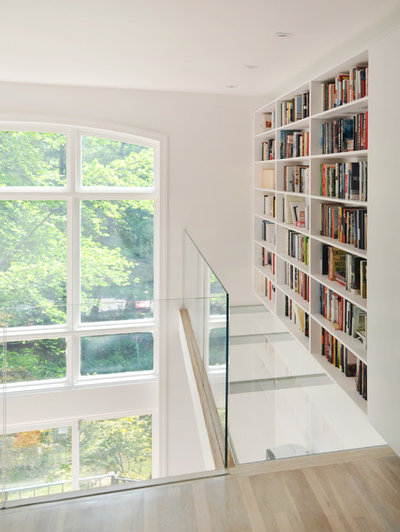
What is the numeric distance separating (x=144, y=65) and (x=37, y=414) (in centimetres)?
297

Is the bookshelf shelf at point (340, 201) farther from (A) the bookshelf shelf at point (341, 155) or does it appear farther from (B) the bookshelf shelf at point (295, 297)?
(B) the bookshelf shelf at point (295, 297)

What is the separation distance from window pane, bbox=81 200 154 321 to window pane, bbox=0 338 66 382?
5.03 ft

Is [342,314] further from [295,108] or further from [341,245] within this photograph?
[295,108]

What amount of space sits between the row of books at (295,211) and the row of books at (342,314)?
72cm

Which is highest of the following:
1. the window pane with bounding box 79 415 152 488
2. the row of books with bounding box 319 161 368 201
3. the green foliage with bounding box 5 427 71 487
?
the row of books with bounding box 319 161 368 201

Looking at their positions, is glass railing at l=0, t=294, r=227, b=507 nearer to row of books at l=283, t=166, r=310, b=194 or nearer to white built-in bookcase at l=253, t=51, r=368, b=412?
white built-in bookcase at l=253, t=51, r=368, b=412

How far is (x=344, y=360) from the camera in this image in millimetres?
3379

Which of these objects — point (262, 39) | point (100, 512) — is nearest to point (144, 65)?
point (262, 39)

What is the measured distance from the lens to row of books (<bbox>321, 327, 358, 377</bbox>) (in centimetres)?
333

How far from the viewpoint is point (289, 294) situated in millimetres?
4305

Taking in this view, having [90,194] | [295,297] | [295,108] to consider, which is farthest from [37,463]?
[295,108]

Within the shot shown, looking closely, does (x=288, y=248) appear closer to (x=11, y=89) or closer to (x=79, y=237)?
(x=79, y=237)

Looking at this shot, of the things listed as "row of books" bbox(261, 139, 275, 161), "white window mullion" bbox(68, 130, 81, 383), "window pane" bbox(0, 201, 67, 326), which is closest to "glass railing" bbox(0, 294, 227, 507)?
"window pane" bbox(0, 201, 67, 326)

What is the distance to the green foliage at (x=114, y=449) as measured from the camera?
3.54 m
